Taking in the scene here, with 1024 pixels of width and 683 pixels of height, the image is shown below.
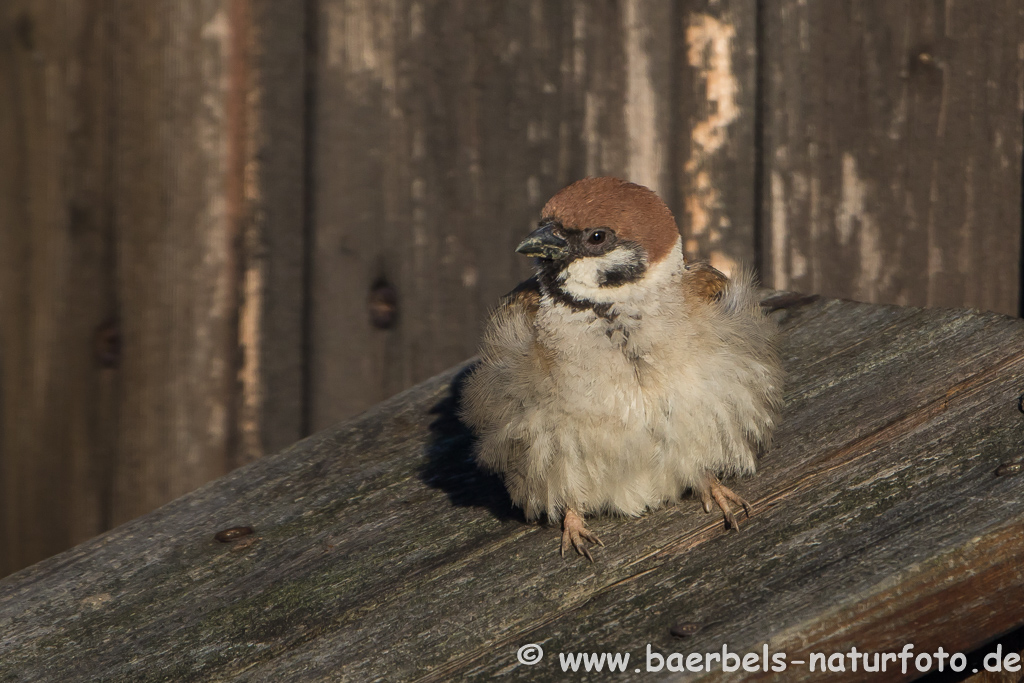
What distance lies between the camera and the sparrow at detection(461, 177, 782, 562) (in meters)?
2.30

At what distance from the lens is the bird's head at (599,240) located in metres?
2.51

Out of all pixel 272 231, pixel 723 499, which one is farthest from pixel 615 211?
pixel 272 231

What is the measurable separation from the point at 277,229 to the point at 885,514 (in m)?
2.19

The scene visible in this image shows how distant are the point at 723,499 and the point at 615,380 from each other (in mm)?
343

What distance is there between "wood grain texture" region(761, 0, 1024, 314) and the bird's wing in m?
0.73

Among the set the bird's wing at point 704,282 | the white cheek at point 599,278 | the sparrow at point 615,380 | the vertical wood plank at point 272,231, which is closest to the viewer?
the sparrow at point 615,380

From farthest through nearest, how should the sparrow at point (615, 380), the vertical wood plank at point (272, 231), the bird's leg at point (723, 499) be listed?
the vertical wood plank at point (272, 231) → the sparrow at point (615, 380) → the bird's leg at point (723, 499)

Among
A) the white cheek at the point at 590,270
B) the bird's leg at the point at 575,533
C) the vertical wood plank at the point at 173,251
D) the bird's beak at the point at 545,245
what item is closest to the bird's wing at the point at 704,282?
the white cheek at the point at 590,270

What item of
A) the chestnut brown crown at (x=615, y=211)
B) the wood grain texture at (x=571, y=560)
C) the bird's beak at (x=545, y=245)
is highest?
the chestnut brown crown at (x=615, y=211)

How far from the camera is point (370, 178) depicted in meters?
3.46

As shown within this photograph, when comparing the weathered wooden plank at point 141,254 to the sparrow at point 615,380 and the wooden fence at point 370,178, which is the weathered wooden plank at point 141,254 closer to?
the wooden fence at point 370,178

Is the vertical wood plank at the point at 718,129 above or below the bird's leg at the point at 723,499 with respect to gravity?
above

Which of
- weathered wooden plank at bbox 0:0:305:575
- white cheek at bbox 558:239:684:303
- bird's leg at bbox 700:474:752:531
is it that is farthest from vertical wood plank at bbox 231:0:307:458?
bird's leg at bbox 700:474:752:531

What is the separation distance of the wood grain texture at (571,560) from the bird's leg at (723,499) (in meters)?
0.03
